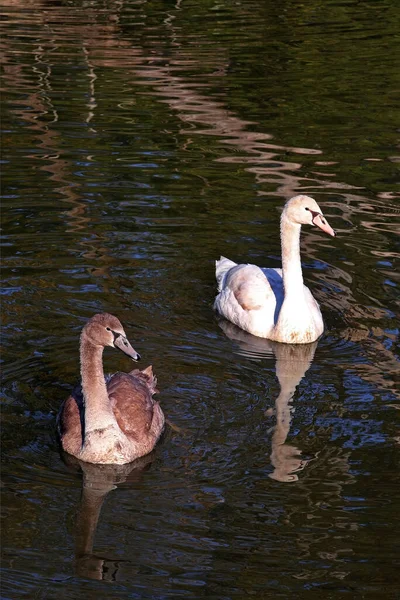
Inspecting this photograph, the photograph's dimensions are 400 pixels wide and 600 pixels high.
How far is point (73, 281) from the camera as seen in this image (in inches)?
511

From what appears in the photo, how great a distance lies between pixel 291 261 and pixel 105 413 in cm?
337

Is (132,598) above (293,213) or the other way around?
the other way around

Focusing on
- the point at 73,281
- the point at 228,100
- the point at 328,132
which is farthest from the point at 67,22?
the point at 73,281

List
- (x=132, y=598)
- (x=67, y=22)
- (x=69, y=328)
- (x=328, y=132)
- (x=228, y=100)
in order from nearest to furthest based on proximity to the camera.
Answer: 1. (x=132, y=598)
2. (x=69, y=328)
3. (x=328, y=132)
4. (x=228, y=100)
5. (x=67, y=22)

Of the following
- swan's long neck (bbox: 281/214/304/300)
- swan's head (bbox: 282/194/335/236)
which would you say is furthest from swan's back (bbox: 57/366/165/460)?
Result: swan's head (bbox: 282/194/335/236)

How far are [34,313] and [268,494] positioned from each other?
13.3ft

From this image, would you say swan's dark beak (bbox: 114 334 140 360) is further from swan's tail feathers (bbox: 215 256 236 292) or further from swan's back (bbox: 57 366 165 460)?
swan's tail feathers (bbox: 215 256 236 292)

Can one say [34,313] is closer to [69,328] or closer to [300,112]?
[69,328]

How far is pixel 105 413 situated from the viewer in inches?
367

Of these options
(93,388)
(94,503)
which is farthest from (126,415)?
(94,503)

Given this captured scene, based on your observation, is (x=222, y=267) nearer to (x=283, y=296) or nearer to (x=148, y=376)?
(x=283, y=296)

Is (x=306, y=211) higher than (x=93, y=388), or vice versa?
(x=306, y=211)

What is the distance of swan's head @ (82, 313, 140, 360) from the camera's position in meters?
9.13

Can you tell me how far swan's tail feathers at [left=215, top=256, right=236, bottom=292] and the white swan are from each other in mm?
143
